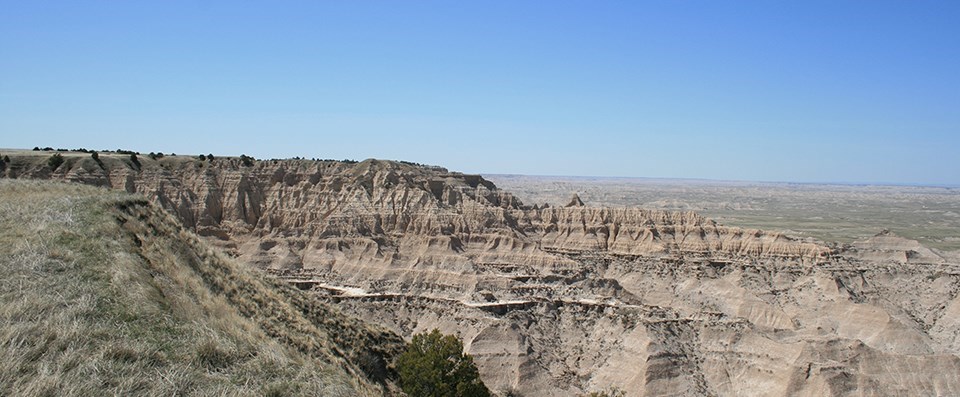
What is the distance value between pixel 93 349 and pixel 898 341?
6563 centimetres

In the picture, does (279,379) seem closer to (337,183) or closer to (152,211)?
(152,211)

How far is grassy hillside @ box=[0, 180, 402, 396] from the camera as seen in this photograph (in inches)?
478

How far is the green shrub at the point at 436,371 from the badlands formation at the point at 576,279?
513 inches

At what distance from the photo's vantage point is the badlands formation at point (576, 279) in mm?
49438

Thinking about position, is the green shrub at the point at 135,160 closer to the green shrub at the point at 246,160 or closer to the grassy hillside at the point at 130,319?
the green shrub at the point at 246,160

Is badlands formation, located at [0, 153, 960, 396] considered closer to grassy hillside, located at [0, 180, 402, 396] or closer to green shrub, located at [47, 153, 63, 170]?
green shrub, located at [47, 153, 63, 170]

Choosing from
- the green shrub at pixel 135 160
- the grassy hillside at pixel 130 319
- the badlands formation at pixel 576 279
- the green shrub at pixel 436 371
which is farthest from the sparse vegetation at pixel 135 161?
the green shrub at pixel 436 371

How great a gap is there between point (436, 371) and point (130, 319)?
19.6 meters

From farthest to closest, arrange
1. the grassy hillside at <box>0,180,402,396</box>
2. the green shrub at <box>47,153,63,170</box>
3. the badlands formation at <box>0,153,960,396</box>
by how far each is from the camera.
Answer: the green shrub at <box>47,153,63,170</box>, the badlands formation at <box>0,153,960,396</box>, the grassy hillside at <box>0,180,402,396</box>

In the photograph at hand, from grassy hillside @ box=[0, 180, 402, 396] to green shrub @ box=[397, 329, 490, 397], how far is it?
3.91 metres

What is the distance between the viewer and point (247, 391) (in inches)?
506

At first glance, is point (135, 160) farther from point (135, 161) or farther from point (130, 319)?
point (130, 319)

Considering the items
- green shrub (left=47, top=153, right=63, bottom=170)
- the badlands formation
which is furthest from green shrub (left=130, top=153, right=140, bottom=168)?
green shrub (left=47, top=153, right=63, bottom=170)

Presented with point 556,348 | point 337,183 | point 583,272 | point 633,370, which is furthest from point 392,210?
point 633,370
